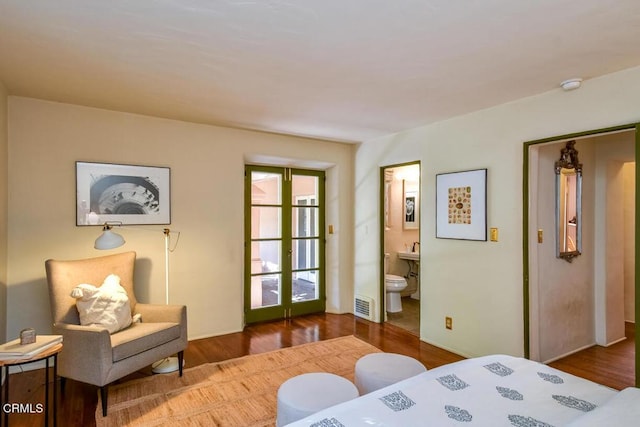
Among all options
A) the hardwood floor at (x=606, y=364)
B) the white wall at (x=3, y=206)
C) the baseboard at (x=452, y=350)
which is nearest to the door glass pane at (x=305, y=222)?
the baseboard at (x=452, y=350)

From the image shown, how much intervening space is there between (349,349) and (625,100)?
9.94ft

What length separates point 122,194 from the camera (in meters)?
3.41

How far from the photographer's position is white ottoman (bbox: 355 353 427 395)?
210cm

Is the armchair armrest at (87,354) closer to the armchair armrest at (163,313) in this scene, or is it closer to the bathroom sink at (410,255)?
the armchair armrest at (163,313)

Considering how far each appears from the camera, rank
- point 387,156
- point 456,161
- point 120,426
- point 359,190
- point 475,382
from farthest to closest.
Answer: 1. point 359,190
2. point 387,156
3. point 456,161
4. point 120,426
5. point 475,382

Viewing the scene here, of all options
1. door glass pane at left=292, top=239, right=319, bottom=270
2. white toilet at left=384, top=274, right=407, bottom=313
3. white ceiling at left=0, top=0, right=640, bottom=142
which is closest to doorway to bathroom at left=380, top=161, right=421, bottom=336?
white toilet at left=384, top=274, right=407, bottom=313

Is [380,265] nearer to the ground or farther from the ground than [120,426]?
farther from the ground

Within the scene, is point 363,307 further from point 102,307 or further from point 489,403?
point 489,403

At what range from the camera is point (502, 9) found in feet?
5.52

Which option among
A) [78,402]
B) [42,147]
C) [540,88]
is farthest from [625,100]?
[42,147]

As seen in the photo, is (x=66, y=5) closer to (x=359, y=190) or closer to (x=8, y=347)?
(x=8, y=347)

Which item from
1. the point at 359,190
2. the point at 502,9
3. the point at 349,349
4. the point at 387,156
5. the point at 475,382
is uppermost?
the point at 502,9

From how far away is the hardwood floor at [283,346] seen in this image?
2475 mm

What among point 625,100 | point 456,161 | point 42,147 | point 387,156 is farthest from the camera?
point 387,156
